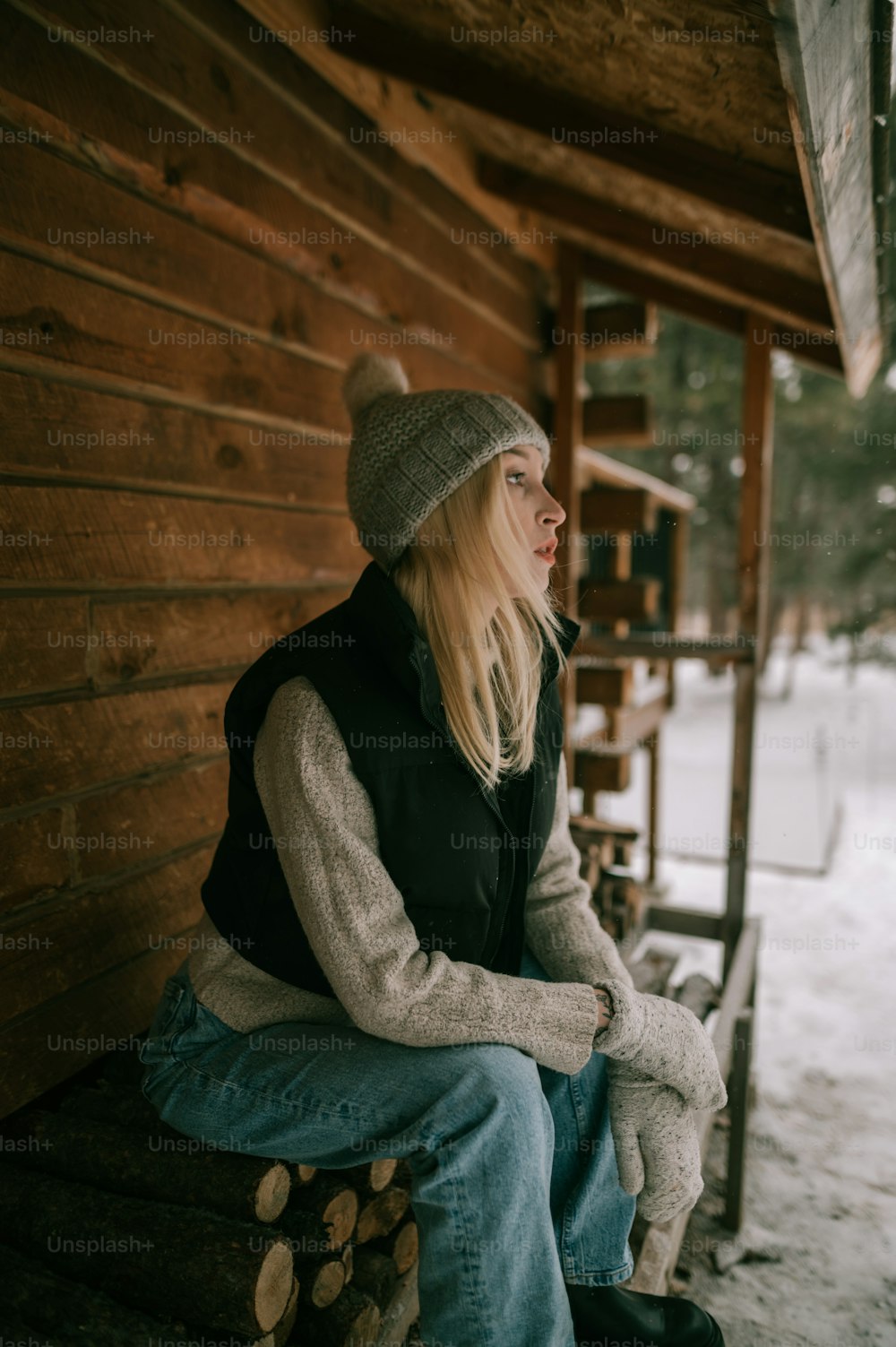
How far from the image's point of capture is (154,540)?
2070 millimetres

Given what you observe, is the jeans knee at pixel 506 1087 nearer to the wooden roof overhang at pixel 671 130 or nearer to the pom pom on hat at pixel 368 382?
the pom pom on hat at pixel 368 382

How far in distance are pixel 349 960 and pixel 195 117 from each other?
210cm

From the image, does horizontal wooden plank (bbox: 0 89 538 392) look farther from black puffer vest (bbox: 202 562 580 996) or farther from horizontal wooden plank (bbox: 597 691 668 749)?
horizontal wooden plank (bbox: 597 691 668 749)

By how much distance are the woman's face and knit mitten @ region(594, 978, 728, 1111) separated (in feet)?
2.66

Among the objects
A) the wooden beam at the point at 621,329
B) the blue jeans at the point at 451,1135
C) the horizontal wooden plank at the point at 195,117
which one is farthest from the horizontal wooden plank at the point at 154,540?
the wooden beam at the point at 621,329

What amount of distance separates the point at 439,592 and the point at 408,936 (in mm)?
655

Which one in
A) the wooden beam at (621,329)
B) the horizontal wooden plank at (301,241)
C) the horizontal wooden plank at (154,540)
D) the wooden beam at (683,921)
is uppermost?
the wooden beam at (621,329)

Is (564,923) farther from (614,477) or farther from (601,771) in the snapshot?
(614,477)

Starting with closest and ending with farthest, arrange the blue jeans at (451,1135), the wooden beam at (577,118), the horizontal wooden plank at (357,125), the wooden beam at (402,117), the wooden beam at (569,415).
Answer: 1. the blue jeans at (451,1135)
2. the horizontal wooden plank at (357,125)
3. the wooden beam at (577,118)
4. the wooden beam at (402,117)
5. the wooden beam at (569,415)

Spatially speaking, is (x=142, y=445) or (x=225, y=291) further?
(x=225, y=291)

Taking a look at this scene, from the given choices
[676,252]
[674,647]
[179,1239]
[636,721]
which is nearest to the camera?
[179,1239]

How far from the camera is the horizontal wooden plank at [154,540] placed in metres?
1.74

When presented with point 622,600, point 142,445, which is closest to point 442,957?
point 142,445

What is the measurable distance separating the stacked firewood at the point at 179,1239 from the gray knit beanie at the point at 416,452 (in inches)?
47.5
